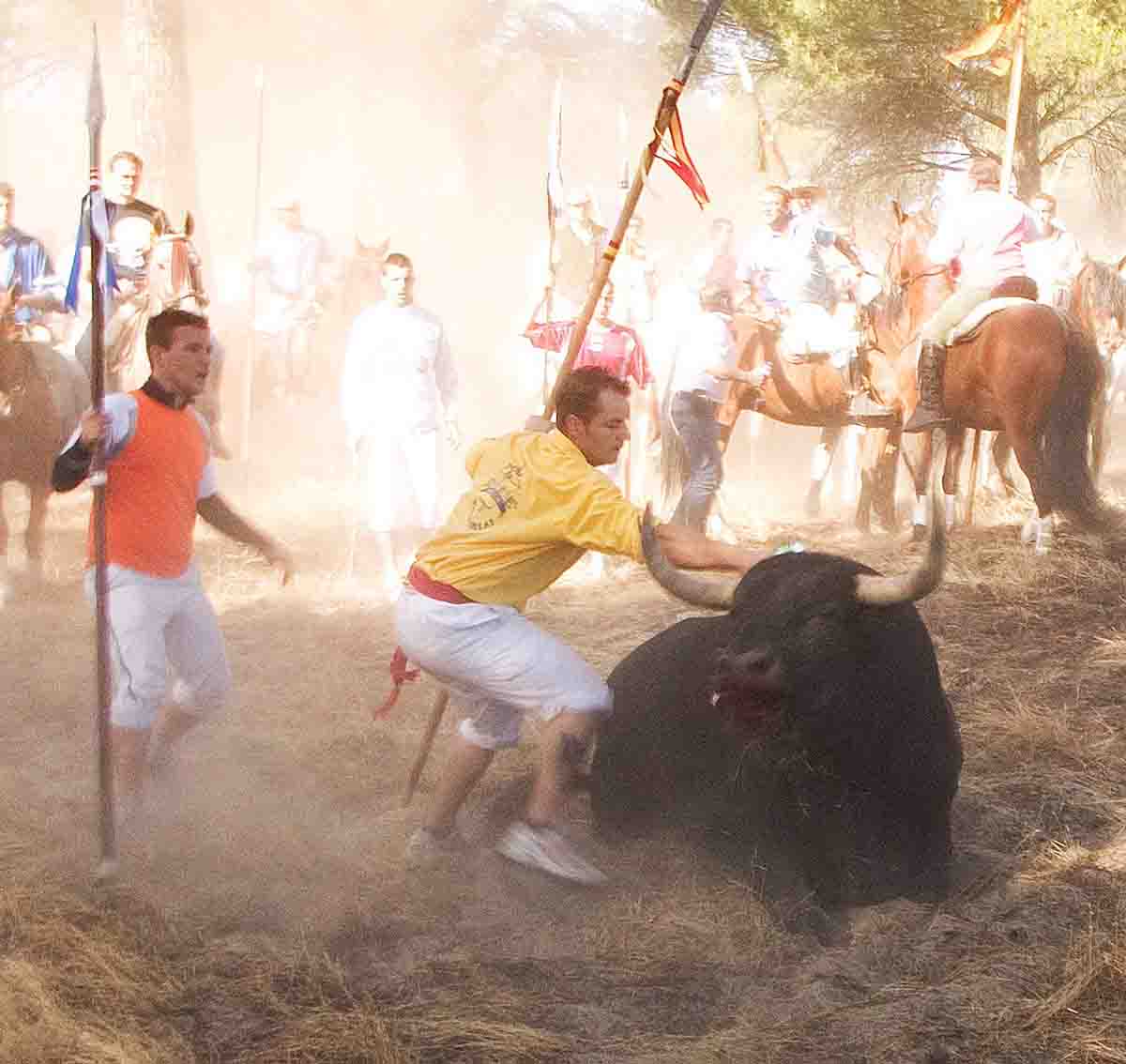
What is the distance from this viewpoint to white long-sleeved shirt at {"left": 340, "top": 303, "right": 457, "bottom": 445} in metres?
9.01

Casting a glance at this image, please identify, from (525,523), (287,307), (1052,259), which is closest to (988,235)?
(1052,259)

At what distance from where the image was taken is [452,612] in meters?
4.41

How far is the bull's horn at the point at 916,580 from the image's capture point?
368 cm

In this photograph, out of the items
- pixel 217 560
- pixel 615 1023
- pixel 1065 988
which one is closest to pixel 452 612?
pixel 615 1023

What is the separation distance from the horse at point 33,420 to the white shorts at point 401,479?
209cm

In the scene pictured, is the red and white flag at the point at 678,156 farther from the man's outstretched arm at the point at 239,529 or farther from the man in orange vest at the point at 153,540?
the man's outstretched arm at the point at 239,529

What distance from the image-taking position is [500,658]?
4363 mm

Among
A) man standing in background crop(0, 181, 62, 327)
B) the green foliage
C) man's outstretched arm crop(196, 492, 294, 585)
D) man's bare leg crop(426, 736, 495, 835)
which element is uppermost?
the green foliage

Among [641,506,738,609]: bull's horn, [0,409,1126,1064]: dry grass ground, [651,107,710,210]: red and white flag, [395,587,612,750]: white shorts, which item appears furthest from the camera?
[651,107,710,210]: red and white flag

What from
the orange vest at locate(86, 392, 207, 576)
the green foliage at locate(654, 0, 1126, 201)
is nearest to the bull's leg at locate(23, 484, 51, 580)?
the orange vest at locate(86, 392, 207, 576)

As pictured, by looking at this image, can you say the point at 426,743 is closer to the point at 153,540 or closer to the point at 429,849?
the point at 429,849

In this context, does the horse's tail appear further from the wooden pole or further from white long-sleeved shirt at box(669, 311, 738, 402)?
the wooden pole

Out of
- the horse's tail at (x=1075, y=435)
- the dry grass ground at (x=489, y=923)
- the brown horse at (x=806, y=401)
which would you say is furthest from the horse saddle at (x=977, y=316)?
the dry grass ground at (x=489, y=923)

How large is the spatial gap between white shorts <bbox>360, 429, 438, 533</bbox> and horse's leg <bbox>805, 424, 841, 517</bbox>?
4504mm
